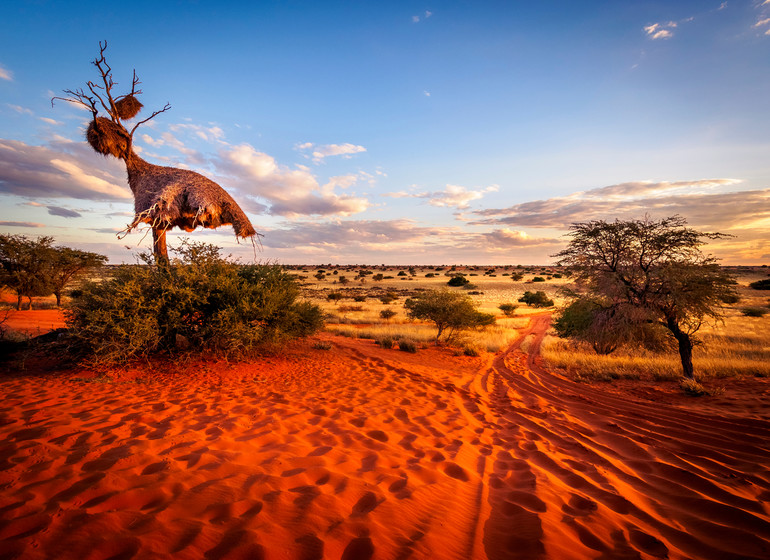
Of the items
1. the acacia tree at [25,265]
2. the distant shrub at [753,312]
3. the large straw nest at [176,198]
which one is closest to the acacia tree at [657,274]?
the large straw nest at [176,198]

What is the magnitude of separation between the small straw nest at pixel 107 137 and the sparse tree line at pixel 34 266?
1518cm

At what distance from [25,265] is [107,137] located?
52.3 ft

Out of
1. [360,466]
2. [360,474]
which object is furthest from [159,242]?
[360,474]

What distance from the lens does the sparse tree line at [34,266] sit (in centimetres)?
1788

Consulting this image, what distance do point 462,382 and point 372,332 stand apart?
7.96m

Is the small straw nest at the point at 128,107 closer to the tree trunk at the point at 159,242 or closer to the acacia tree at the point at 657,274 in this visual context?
the tree trunk at the point at 159,242

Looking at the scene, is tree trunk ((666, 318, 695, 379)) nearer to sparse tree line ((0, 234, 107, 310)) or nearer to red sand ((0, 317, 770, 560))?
red sand ((0, 317, 770, 560))

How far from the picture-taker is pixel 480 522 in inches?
115

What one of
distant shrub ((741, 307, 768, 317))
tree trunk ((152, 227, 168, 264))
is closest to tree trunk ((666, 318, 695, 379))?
tree trunk ((152, 227, 168, 264))

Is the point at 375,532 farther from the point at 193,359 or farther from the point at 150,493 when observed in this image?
the point at 193,359

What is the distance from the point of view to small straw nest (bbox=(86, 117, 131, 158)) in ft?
29.8

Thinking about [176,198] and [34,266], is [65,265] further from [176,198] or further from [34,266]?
[176,198]

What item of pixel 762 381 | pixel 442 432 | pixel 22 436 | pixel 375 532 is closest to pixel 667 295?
pixel 762 381

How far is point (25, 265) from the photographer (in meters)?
18.3
